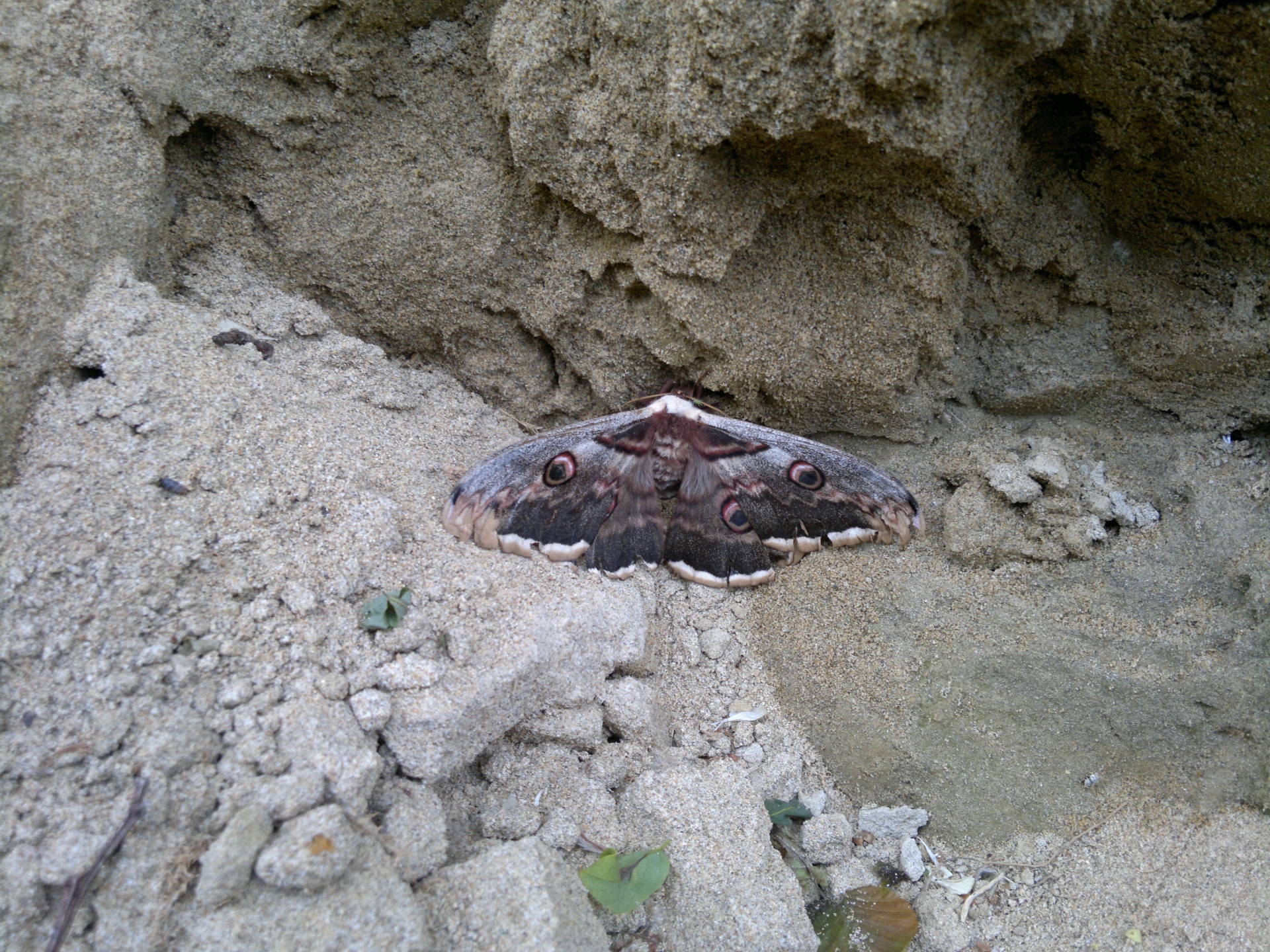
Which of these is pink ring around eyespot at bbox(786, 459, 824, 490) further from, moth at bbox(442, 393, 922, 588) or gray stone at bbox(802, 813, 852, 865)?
gray stone at bbox(802, 813, 852, 865)

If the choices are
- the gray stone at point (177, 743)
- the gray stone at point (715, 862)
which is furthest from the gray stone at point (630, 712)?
the gray stone at point (177, 743)

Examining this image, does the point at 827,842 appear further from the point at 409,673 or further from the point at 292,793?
the point at 292,793

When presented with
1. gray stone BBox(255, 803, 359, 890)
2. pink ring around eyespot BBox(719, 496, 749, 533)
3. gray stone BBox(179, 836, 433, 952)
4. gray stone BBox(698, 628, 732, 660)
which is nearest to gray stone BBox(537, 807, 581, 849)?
gray stone BBox(179, 836, 433, 952)

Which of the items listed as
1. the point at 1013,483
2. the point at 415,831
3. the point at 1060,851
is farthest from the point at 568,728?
the point at 1013,483

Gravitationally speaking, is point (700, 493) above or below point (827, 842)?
above

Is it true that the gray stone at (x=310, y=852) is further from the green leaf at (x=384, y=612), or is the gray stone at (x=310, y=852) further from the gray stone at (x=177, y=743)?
the green leaf at (x=384, y=612)

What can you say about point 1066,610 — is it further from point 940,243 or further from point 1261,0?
point 1261,0
